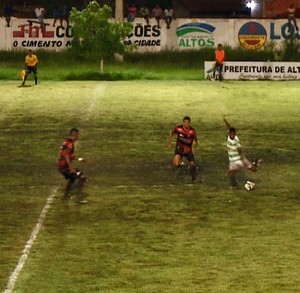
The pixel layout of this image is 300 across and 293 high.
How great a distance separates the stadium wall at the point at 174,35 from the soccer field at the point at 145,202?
13.1m

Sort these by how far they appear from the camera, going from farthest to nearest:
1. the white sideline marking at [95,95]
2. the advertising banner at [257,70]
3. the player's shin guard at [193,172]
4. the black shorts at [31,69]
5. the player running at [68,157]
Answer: the advertising banner at [257,70]
the black shorts at [31,69]
the white sideline marking at [95,95]
the player's shin guard at [193,172]
the player running at [68,157]

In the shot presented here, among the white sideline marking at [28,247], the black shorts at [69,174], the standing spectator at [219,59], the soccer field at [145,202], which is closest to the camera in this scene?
the white sideline marking at [28,247]

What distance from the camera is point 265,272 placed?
16.7 metres

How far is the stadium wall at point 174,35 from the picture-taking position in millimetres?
54281

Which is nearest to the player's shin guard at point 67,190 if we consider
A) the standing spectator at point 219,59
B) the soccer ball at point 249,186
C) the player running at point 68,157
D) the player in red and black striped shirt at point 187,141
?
the player running at point 68,157

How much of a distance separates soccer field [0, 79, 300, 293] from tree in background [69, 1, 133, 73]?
908 centimetres

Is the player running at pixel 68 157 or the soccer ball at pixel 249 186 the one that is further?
the soccer ball at pixel 249 186

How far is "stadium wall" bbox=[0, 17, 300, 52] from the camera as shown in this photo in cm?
5428

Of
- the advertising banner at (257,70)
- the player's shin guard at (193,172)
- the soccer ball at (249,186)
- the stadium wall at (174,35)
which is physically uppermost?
the stadium wall at (174,35)

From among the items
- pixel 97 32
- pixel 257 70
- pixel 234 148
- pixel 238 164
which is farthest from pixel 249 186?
pixel 97 32

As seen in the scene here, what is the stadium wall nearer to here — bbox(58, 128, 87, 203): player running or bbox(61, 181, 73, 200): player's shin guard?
bbox(61, 181, 73, 200): player's shin guard

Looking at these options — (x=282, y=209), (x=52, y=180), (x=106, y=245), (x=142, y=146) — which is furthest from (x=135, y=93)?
(x=106, y=245)

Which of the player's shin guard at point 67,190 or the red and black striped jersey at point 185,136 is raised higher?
the red and black striped jersey at point 185,136

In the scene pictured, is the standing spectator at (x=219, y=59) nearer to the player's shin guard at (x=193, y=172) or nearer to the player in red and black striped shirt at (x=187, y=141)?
the player in red and black striped shirt at (x=187, y=141)
